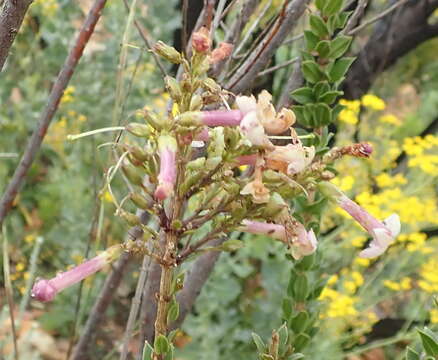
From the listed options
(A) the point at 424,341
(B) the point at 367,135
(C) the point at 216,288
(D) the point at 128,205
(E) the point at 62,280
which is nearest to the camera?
(E) the point at 62,280

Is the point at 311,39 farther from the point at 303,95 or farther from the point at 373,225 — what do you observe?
the point at 373,225

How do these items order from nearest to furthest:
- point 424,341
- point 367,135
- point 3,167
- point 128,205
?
point 424,341 → point 128,205 → point 3,167 → point 367,135

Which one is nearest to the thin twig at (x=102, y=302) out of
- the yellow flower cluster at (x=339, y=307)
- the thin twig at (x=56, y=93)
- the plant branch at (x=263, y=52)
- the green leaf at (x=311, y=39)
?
the thin twig at (x=56, y=93)

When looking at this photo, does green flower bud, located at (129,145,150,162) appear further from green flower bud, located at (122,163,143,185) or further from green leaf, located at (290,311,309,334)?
green leaf, located at (290,311,309,334)

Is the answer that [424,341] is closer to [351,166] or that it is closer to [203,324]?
[203,324]

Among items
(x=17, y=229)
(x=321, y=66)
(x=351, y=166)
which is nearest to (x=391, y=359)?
(x=351, y=166)

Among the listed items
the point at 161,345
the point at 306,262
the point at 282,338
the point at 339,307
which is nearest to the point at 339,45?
the point at 306,262
